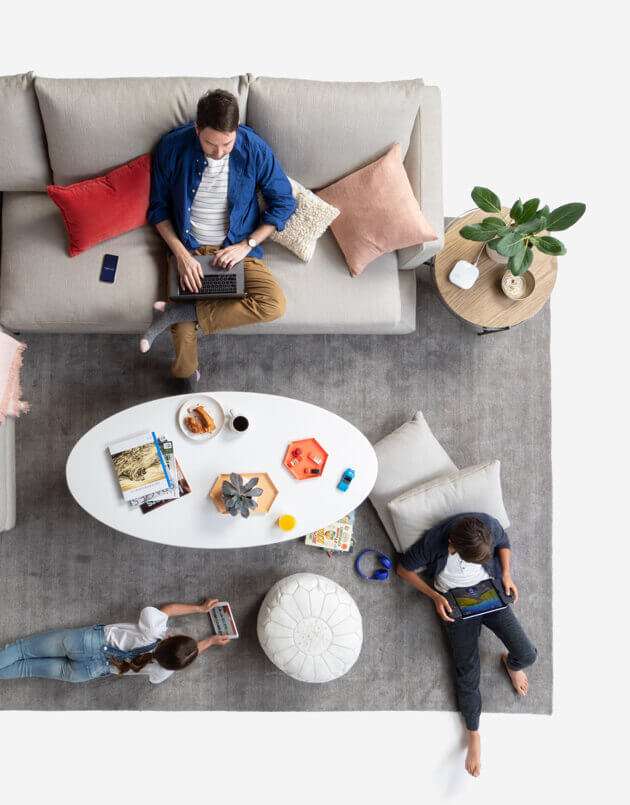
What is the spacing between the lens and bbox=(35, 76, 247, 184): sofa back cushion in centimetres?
246

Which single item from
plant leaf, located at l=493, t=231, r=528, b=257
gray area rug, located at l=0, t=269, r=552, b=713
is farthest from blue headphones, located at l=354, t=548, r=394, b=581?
plant leaf, located at l=493, t=231, r=528, b=257

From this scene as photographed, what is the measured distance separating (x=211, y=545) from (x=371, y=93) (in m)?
1.90

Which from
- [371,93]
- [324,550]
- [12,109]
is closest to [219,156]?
[371,93]

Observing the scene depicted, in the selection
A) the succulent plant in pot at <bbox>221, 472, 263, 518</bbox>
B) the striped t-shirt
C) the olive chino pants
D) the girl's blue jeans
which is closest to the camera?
the succulent plant in pot at <bbox>221, 472, 263, 518</bbox>

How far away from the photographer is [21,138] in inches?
100

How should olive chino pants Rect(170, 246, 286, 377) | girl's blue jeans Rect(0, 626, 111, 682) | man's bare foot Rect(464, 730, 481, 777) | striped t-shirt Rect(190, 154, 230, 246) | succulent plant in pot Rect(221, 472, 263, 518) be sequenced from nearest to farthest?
succulent plant in pot Rect(221, 472, 263, 518), striped t-shirt Rect(190, 154, 230, 246), olive chino pants Rect(170, 246, 286, 377), girl's blue jeans Rect(0, 626, 111, 682), man's bare foot Rect(464, 730, 481, 777)

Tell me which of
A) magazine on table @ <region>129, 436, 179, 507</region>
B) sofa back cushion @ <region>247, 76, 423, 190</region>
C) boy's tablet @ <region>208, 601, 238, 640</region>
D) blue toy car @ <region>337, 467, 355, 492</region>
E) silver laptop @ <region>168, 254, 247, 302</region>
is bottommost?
boy's tablet @ <region>208, 601, 238, 640</region>

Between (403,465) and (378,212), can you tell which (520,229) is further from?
(403,465)

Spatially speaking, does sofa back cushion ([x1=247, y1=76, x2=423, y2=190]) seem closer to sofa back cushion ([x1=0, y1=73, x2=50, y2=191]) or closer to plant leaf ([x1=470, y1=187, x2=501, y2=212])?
plant leaf ([x1=470, y1=187, x2=501, y2=212])

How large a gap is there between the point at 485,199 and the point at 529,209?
0.59 feet

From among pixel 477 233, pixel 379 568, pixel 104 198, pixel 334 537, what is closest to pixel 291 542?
pixel 334 537

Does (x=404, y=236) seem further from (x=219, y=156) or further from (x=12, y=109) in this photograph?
(x=12, y=109)

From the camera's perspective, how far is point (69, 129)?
250 centimetres

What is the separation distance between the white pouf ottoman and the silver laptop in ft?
4.10
